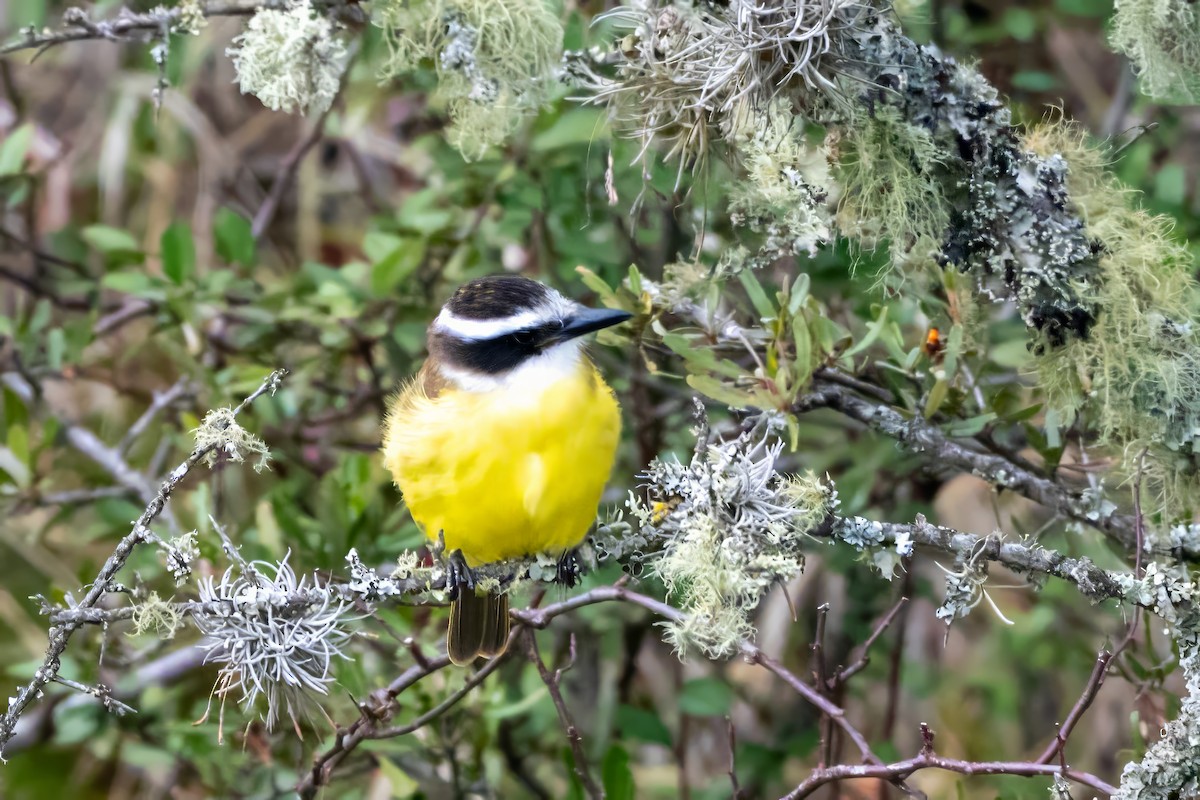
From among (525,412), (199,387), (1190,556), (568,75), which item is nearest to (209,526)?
(199,387)

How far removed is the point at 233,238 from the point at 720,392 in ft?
6.16

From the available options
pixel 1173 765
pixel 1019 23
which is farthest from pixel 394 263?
pixel 1173 765

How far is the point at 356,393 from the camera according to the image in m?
3.45

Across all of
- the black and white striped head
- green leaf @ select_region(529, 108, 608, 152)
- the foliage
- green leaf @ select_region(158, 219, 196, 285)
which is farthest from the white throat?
green leaf @ select_region(158, 219, 196, 285)

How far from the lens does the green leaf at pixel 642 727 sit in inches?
128

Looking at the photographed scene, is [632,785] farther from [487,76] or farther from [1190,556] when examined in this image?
[487,76]

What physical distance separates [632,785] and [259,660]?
948mm

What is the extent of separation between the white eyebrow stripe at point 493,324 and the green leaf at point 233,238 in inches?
42.2

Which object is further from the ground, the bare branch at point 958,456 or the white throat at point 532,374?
the bare branch at point 958,456

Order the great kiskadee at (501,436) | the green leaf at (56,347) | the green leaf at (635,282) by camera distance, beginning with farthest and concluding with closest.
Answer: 1. the green leaf at (56,347)
2. the great kiskadee at (501,436)
3. the green leaf at (635,282)

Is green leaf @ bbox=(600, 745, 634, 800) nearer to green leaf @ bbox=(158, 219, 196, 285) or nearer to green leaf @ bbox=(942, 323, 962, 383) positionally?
green leaf @ bbox=(942, 323, 962, 383)

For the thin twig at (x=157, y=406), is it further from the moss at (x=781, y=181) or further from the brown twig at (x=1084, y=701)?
the brown twig at (x=1084, y=701)

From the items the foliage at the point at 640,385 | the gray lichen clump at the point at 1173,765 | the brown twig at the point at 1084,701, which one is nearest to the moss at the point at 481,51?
the foliage at the point at 640,385

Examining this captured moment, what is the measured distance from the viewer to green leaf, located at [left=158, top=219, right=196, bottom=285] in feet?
10.4
